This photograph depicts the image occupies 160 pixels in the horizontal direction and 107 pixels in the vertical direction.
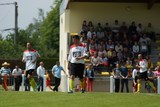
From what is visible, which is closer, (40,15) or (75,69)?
(75,69)

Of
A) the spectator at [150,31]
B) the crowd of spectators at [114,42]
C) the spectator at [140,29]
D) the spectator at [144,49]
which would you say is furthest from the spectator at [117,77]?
the spectator at [150,31]

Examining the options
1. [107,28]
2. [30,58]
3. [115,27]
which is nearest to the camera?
[30,58]

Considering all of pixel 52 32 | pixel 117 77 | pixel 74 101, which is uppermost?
pixel 52 32

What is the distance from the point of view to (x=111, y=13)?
43.3 m

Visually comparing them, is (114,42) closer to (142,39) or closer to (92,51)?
(142,39)

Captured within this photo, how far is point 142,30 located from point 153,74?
891 cm

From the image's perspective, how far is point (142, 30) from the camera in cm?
4225

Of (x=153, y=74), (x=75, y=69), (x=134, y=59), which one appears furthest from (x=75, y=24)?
(x=75, y=69)

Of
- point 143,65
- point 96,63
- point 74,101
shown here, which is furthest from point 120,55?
point 74,101

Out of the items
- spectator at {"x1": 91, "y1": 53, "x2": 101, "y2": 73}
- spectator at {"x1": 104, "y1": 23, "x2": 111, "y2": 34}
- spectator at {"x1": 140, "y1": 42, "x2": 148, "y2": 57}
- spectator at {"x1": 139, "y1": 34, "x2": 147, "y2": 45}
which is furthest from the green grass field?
spectator at {"x1": 104, "y1": 23, "x2": 111, "y2": 34}

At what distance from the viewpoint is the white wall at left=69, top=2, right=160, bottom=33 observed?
43.1 m

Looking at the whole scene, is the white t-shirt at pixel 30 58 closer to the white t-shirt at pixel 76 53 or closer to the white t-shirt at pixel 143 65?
the white t-shirt at pixel 76 53

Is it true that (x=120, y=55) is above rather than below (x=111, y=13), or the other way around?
below

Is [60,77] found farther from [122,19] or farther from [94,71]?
[122,19]
